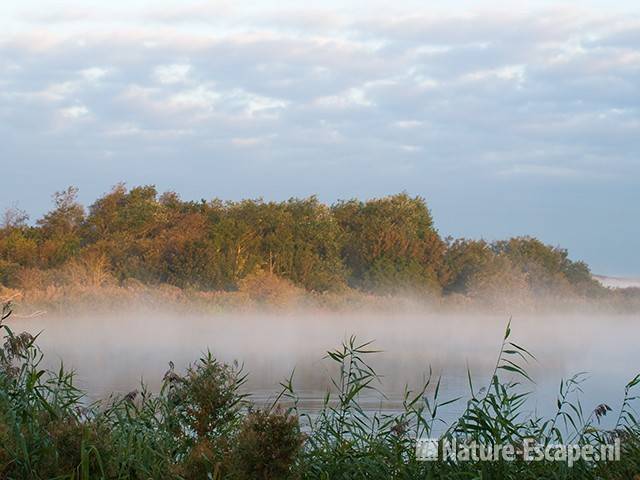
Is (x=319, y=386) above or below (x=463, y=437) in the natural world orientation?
below

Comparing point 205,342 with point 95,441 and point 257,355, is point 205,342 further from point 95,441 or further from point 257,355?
point 95,441

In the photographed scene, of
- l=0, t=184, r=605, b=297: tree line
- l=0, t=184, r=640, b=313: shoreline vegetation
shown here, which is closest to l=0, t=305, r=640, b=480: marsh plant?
l=0, t=184, r=640, b=313: shoreline vegetation

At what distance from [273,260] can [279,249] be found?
1.51 ft

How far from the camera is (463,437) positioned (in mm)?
4559

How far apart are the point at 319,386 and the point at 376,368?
306 centimetres

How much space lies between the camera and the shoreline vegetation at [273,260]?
2909cm

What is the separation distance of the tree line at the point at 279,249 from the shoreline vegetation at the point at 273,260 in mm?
49

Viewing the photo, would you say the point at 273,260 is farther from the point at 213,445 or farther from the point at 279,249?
the point at 213,445

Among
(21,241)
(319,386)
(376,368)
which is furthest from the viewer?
(21,241)

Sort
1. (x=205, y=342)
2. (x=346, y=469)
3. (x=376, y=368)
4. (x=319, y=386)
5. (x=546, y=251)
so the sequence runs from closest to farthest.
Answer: (x=346, y=469) < (x=319, y=386) < (x=376, y=368) < (x=205, y=342) < (x=546, y=251)

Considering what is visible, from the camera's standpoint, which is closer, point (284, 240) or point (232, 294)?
point (232, 294)

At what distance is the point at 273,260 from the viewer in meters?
34.7

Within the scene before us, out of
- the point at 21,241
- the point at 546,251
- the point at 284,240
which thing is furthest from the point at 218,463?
the point at 546,251

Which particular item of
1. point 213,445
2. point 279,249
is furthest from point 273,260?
point 213,445
